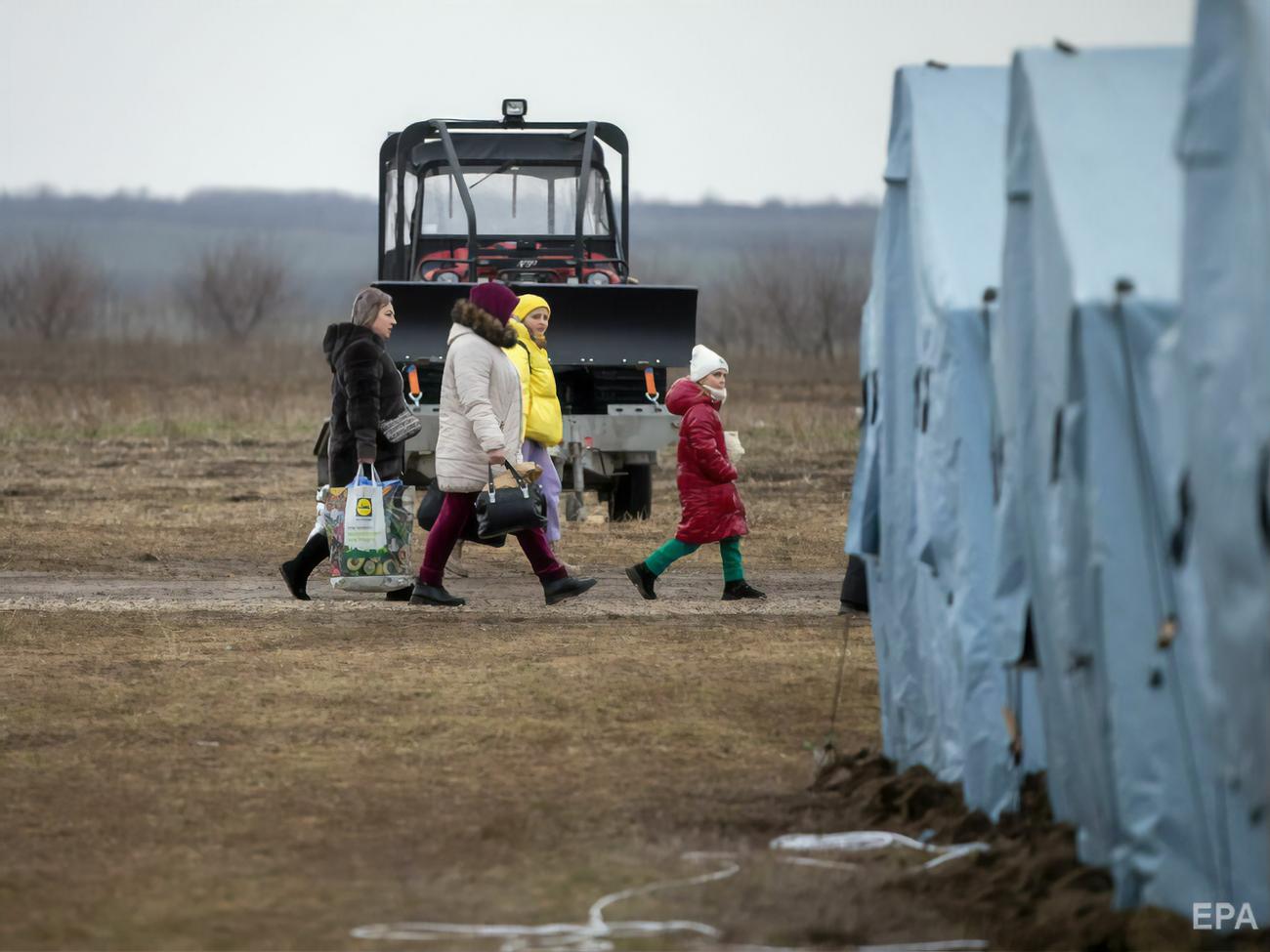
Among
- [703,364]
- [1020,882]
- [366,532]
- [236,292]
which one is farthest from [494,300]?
[236,292]

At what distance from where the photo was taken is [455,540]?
1036cm

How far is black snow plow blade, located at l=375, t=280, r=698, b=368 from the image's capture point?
13.8m

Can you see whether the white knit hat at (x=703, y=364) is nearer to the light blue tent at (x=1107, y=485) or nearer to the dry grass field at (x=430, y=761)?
the dry grass field at (x=430, y=761)

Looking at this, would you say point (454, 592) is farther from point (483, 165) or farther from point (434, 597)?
point (483, 165)

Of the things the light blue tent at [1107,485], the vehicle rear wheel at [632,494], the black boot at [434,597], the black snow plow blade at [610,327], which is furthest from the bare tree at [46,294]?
the light blue tent at [1107,485]

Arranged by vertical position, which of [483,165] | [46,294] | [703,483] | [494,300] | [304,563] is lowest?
[304,563]

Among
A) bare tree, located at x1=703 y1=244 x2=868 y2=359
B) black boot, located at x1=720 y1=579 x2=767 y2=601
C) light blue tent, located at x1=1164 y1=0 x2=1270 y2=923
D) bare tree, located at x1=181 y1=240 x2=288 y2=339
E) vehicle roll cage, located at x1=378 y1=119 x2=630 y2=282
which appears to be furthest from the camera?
bare tree, located at x1=181 y1=240 x2=288 y2=339

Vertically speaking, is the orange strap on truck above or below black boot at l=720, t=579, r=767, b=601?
above

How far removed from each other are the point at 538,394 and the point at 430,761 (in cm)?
485

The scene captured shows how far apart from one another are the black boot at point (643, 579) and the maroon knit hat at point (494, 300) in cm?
157

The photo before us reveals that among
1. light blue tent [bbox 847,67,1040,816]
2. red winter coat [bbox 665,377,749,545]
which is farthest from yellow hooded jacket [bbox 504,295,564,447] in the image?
light blue tent [bbox 847,67,1040,816]

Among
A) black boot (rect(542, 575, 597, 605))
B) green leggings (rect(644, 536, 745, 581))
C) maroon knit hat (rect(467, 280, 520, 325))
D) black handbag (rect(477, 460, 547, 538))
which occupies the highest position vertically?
maroon knit hat (rect(467, 280, 520, 325))

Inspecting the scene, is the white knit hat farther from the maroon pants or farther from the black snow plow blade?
the black snow plow blade

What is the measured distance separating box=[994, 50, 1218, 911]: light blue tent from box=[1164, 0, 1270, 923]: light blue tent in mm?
345
